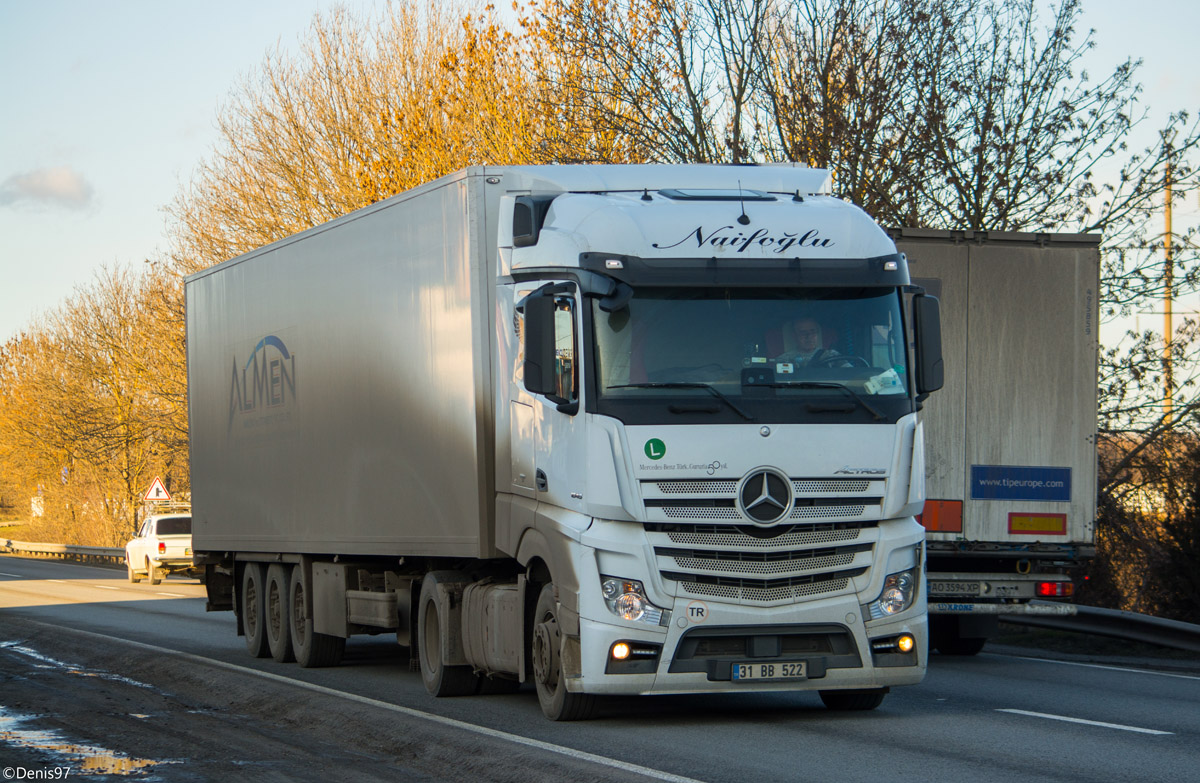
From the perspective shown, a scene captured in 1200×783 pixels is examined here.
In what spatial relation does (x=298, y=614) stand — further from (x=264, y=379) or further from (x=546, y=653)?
(x=546, y=653)

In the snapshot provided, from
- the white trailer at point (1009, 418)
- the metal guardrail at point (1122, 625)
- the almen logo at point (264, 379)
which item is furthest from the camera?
the almen logo at point (264, 379)

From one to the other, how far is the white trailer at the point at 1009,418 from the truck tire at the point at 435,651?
443 centimetres

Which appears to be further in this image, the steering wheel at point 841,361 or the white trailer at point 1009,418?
the white trailer at point 1009,418

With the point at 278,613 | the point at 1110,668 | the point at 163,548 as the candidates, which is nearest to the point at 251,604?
the point at 278,613

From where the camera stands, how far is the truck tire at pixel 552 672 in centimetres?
989

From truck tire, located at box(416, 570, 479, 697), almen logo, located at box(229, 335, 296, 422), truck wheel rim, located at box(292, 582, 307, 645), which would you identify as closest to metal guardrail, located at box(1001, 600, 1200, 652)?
truck tire, located at box(416, 570, 479, 697)

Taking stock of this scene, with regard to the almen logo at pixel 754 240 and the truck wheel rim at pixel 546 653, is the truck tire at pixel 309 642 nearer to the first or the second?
the truck wheel rim at pixel 546 653

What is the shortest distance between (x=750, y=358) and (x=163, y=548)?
1079 inches

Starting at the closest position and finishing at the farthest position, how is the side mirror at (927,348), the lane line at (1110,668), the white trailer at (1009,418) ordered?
the side mirror at (927,348) → the lane line at (1110,668) → the white trailer at (1009,418)

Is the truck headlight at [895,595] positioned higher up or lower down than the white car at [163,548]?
higher up

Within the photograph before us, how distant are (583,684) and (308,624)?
6066mm

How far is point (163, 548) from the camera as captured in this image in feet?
113

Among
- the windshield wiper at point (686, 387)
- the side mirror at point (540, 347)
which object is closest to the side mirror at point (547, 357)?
the side mirror at point (540, 347)

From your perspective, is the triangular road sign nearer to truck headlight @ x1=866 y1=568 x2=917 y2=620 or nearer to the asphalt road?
the asphalt road
